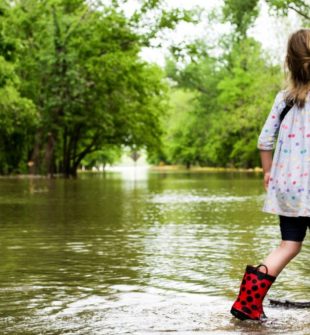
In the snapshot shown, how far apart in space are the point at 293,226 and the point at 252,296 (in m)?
0.51

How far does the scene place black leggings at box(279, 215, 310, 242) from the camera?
533 centimetres

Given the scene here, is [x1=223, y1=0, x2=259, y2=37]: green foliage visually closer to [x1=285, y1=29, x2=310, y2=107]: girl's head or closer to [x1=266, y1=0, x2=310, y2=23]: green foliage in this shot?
[x1=266, y1=0, x2=310, y2=23]: green foliage

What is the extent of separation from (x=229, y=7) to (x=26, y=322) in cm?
2854

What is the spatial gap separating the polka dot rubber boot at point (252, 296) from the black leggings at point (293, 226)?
0.29 m

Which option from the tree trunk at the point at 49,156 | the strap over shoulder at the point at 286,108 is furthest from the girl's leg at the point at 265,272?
the tree trunk at the point at 49,156

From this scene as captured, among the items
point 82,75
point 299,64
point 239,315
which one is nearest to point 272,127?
point 299,64

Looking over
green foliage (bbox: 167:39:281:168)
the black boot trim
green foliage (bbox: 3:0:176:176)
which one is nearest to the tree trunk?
green foliage (bbox: 3:0:176:176)

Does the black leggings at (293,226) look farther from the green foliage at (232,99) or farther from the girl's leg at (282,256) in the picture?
the green foliage at (232,99)

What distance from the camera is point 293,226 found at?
17.6 feet

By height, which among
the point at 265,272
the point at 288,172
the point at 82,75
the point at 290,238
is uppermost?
the point at 82,75

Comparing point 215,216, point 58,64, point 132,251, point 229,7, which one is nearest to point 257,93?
point 58,64

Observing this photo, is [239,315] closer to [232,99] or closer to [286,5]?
[286,5]

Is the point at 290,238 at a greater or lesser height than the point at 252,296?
greater

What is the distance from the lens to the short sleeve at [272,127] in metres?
5.49
